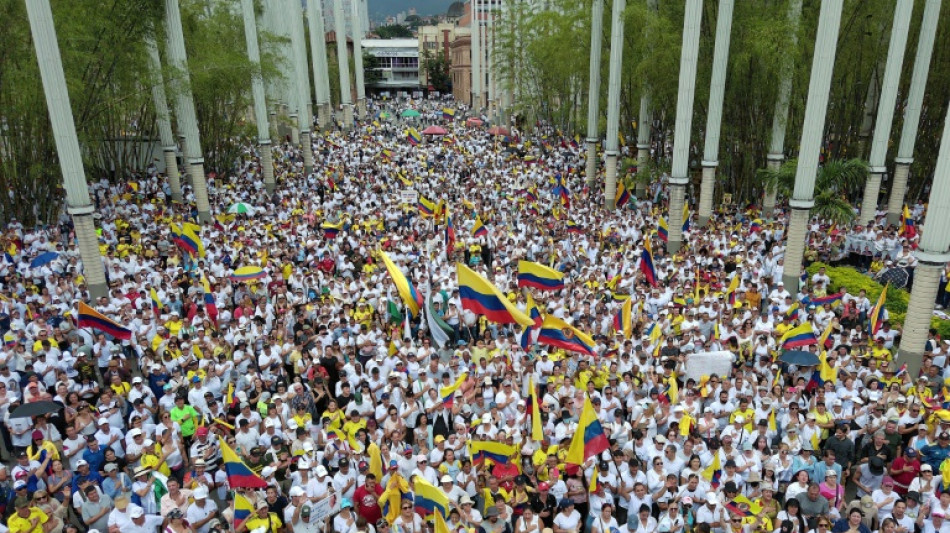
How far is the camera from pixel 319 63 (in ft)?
159

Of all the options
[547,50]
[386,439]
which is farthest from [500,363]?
[547,50]

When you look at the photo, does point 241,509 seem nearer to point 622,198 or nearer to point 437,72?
point 622,198

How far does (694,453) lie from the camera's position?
798 centimetres

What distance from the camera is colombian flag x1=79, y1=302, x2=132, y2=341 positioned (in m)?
11.0

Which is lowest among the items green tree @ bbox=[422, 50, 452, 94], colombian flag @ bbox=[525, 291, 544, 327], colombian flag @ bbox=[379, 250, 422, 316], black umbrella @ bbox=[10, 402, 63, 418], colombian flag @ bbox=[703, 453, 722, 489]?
colombian flag @ bbox=[703, 453, 722, 489]

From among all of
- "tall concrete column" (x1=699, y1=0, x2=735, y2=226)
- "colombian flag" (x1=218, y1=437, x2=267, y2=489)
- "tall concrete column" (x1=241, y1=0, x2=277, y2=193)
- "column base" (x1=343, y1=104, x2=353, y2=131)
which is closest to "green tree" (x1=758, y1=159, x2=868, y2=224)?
"tall concrete column" (x1=699, y1=0, x2=735, y2=226)

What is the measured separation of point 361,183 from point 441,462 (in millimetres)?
21863

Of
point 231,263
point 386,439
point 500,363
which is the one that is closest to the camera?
point 386,439

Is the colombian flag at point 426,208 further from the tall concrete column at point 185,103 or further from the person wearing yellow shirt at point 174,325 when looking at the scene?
the person wearing yellow shirt at point 174,325

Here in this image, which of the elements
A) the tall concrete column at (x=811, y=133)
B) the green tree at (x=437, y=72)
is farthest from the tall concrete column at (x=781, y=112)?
the green tree at (x=437, y=72)

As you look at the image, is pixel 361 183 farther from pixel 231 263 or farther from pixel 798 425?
pixel 798 425

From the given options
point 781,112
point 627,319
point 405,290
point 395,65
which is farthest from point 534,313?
point 395,65

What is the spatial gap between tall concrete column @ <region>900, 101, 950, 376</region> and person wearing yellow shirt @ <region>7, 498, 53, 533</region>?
12343 mm

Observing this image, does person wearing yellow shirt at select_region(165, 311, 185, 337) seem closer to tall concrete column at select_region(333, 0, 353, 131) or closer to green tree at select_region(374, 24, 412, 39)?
tall concrete column at select_region(333, 0, 353, 131)
